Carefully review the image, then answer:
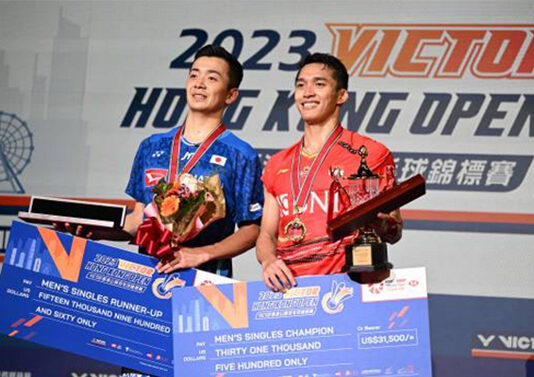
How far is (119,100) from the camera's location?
13.9 ft

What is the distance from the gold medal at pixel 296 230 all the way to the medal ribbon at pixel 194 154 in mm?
414

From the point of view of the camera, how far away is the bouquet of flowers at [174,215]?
230 cm

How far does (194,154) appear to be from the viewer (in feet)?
8.57

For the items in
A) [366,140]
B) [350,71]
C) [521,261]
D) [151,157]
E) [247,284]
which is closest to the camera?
[247,284]

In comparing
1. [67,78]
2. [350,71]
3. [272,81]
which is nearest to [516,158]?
[350,71]

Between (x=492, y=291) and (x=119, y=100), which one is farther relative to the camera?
(x=119, y=100)

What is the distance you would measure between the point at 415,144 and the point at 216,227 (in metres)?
1.72

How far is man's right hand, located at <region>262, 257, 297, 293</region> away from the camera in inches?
84.0

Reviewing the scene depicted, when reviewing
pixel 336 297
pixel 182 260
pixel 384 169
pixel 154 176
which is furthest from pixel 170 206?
pixel 384 169

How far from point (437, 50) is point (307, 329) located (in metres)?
A: 2.36

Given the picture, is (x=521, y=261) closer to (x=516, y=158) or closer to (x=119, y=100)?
(x=516, y=158)

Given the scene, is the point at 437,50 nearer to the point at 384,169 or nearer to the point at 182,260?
the point at 384,169

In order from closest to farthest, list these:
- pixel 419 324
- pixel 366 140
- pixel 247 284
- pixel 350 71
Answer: pixel 419 324, pixel 247 284, pixel 366 140, pixel 350 71

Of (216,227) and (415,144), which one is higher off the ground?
(415,144)
